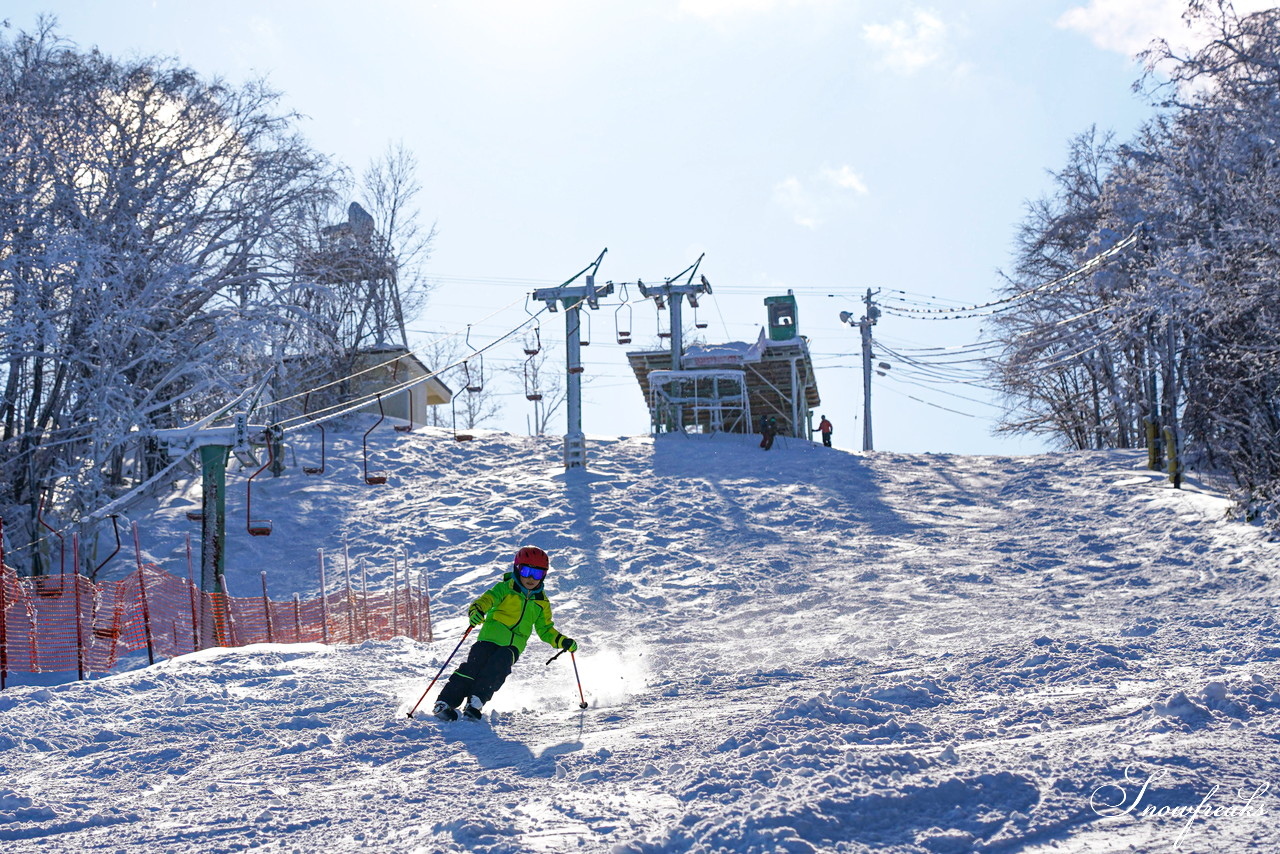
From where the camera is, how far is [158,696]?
7.60 metres

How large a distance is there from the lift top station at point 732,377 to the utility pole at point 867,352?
1898 millimetres

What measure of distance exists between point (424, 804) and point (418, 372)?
114 feet

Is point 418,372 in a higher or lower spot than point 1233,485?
higher

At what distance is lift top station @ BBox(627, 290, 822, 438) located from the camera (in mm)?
30125

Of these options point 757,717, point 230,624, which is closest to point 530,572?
point 757,717

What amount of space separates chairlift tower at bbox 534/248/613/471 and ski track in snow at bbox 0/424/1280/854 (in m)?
6.85

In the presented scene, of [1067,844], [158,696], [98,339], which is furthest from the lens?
[98,339]

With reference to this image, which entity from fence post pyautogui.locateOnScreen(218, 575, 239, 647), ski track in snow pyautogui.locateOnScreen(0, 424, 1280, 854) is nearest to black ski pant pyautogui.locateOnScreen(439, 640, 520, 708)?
ski track in snow pyautogui.locateOnScreen(0, 424, 1280, 854)

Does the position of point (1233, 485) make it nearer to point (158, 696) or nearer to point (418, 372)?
point (158, 696)

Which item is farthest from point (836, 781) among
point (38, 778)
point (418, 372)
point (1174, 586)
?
point (418, 372)

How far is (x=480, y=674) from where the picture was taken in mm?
7324

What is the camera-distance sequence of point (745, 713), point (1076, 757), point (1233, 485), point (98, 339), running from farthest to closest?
point (1233, 485) → point (98, 339) → point (745, 713) → point (1076, 757)

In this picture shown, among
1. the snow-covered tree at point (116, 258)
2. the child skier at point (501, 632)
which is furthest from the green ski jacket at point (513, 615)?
the snow-covered tree at point (116, 258)

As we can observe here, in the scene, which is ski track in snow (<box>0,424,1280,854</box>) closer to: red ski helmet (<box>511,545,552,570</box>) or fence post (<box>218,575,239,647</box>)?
red ski helmet (<box>511,545,552,570</box>)
